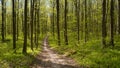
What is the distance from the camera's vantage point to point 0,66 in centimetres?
1357

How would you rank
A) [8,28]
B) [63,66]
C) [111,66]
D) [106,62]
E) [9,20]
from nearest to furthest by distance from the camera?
[111,66] < [106,62] < [63,66] < [9,20] < [8,28]

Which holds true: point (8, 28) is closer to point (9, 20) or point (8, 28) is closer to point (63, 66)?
point (9, 20)

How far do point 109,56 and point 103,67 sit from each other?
280 cm

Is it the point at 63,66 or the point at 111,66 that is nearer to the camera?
the point at 111,66

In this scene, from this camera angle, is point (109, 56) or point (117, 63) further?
point (109, 56)

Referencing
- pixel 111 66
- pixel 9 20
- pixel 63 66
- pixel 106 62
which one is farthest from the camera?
pixel 9 20

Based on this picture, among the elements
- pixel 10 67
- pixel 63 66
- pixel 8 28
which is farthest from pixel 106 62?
pixel 8 28

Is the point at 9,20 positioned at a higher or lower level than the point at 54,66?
higher

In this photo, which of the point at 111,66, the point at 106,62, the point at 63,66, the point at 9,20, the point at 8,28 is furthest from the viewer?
the point at 8,28

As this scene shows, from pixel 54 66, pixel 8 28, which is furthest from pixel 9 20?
pixel 54 66

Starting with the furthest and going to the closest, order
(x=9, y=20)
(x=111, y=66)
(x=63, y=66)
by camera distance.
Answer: (x=9, y=20)
(x=63, y=66)
(x=111, y=66)

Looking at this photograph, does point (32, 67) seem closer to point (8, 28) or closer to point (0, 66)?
point (0, 66)

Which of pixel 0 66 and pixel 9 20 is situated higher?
pixel 9 20

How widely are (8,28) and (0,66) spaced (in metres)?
60.3
